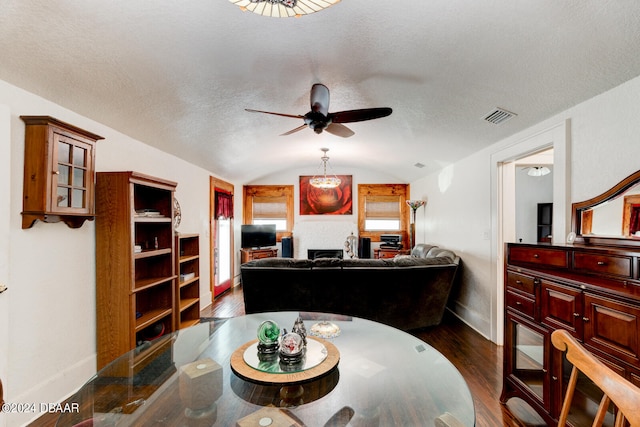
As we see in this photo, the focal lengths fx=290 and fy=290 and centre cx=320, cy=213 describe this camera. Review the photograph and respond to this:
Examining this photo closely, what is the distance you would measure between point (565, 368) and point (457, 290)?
104 inches

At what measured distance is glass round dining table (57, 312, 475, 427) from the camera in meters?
1.13

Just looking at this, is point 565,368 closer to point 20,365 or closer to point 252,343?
point 252,343

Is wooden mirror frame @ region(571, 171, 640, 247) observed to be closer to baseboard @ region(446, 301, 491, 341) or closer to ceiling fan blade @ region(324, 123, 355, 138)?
baseboard @ region(446, 301, 491, 341)

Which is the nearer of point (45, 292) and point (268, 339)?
point (268, 339)

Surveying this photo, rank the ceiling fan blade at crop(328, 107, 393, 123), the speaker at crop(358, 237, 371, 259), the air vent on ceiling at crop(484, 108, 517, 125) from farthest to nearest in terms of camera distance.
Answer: the speaker at crop(358, 237, 371, 259) → the air vent on ceiling at crop(484, 108, 517, 125) → the ceiling fan blade at crop(328, 107, 393, 123)

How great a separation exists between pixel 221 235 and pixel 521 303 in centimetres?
509

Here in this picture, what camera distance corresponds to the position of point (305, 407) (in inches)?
46.6

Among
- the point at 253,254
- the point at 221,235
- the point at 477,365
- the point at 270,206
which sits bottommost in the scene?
the point at 477,365

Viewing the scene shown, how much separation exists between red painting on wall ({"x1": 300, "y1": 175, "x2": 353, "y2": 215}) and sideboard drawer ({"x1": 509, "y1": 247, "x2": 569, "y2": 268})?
5.16 meters

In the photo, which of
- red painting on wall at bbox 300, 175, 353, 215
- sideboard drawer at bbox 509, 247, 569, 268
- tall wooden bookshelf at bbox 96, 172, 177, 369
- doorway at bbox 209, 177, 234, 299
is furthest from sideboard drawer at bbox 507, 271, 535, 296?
red painting on wall at bbox 300, 175, 353, 215

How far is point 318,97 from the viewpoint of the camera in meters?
2.41

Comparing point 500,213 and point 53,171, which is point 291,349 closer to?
point 53,171

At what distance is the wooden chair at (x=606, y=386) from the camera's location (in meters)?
0.67

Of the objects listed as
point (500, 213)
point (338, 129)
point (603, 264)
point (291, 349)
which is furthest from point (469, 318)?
point (291, 349)
